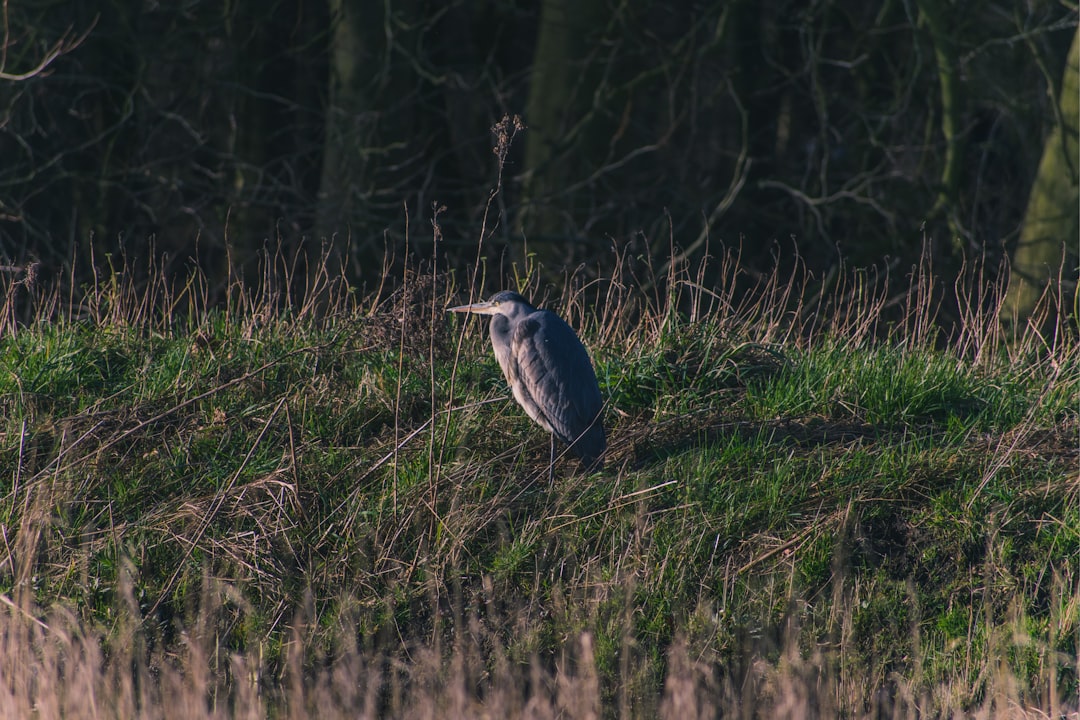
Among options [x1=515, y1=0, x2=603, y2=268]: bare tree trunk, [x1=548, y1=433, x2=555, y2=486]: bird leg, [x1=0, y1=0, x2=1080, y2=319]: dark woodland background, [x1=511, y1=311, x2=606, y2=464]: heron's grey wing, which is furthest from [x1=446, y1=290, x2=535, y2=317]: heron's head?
[x1=515, y1=0, x2=603, y2=268]: bare tree trunk

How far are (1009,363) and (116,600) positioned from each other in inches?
170

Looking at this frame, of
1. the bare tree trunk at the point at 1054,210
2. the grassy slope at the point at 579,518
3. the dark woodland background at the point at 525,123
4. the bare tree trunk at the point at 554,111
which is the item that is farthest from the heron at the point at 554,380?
the bare tree trunk at the point at 554,111

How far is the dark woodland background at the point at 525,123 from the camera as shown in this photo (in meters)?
9.50

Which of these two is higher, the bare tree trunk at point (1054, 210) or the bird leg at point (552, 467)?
the bare tree trunk at point (1054, 210)

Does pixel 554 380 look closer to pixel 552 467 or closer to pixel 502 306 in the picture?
pixel 552 467

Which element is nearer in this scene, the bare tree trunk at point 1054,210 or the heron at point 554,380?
the heron at point 554,380

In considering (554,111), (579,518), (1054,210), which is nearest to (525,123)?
(554,111)

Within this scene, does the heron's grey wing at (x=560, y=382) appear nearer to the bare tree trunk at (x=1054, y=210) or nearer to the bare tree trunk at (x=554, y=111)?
the bare tree trunk at (x=1054, y=210)

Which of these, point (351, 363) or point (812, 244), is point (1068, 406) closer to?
point (351, 363)

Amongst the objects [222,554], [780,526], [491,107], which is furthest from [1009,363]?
[491,107]

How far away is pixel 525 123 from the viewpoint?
9.78m

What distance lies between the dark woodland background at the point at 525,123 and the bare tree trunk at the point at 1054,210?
2.2 inches

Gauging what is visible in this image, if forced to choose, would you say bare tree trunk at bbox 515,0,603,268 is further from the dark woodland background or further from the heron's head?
the heron's head

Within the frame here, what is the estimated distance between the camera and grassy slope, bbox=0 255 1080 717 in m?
4.35
